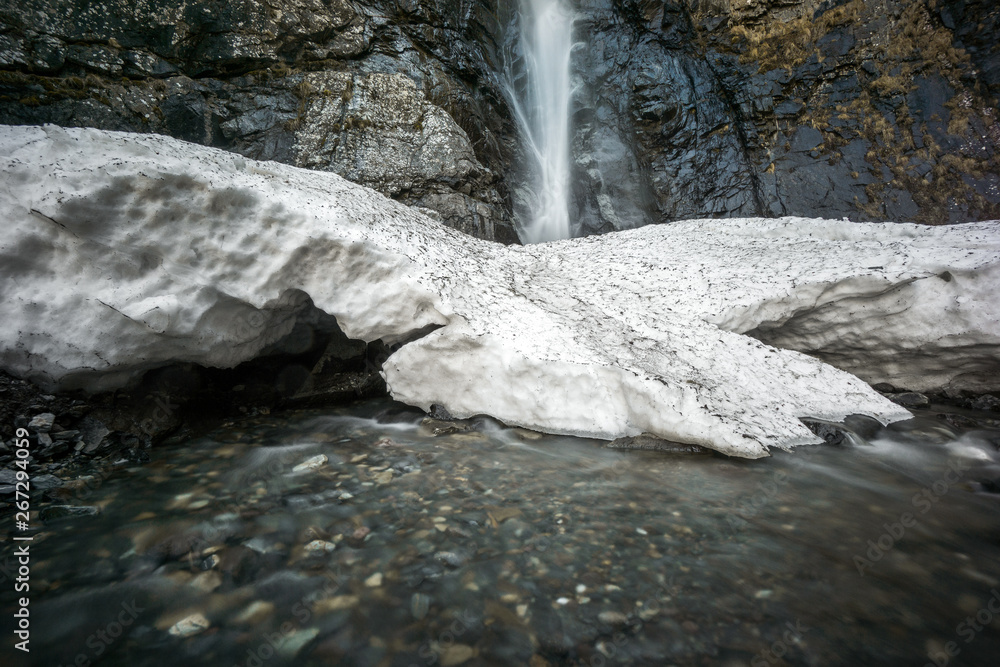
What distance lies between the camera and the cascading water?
9.71 m

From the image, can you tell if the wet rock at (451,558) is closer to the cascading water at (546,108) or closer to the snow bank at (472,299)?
the snow bank at (472,299)

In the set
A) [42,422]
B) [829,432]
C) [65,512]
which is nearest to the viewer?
[65,512]

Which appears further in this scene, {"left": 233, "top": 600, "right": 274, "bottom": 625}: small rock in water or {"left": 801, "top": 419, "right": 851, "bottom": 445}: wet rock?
{"left": 801, "top": 419, "right": 851, "bottom": 445}: wet rock

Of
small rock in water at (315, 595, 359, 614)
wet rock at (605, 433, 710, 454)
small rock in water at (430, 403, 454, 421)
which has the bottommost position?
small rock in water at (315, 595, 359, 614)

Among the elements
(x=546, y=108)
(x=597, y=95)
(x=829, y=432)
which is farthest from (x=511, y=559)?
(x=597, y=95)

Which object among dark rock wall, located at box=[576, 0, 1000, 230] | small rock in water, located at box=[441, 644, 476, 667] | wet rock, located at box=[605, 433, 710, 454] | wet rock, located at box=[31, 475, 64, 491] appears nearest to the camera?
small rock in water, located at box=[441, 644, 476, 667]

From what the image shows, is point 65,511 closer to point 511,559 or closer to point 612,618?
point 511,559

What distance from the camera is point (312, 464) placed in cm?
283

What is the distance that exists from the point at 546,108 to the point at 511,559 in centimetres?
1047

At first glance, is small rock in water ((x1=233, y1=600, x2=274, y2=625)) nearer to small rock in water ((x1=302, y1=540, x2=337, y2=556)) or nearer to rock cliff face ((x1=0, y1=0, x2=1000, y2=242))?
small rock in water ((x1=302, y1=540, x2=337, y2=556))

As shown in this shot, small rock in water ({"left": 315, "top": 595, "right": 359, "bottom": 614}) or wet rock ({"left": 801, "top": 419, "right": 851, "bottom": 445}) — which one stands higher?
wet rock ({"left": 801, "top": 419, "right": 851, "bottom": 445})

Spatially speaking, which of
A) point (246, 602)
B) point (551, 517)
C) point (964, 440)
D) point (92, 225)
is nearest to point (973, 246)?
point (964, 440)

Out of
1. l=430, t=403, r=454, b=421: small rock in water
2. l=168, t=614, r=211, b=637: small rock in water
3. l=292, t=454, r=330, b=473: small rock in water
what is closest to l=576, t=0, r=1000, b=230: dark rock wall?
l=430, t=403, r=454, b=421: small rock in water

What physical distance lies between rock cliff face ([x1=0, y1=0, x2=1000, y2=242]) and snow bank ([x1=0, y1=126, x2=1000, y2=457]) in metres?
3.17
